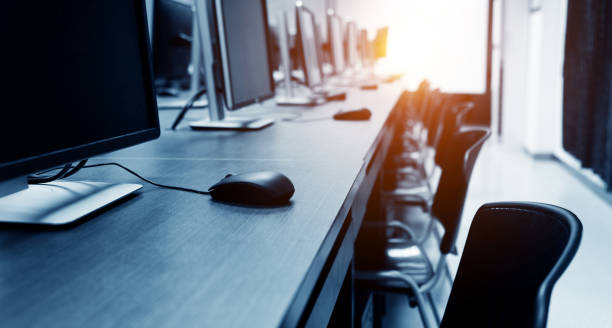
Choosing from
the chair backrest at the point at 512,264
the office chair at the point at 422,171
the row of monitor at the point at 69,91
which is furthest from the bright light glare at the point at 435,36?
the chair backrest at the point at 512,264

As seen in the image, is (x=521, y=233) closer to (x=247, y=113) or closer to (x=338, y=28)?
(x=247, y=113)

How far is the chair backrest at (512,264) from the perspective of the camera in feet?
1.71

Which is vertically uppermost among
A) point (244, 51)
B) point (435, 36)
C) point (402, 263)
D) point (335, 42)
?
point (435, 36)

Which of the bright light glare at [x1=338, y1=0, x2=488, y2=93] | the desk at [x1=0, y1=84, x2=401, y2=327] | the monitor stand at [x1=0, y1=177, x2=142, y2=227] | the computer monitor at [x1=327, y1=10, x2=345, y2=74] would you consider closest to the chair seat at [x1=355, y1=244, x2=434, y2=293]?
the desk at [x1=0, y1=84, x2=401, y2=327]

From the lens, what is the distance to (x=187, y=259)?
58cm

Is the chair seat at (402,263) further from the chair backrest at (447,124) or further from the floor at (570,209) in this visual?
the chair backrest at (447,124)

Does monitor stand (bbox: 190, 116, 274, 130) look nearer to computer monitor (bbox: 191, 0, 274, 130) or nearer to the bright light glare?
computer monitor (bbox: 191, 0, 274, 130)

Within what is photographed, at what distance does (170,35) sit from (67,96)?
1.85 meters

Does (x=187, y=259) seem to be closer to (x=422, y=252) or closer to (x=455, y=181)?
(x=455, y=181)

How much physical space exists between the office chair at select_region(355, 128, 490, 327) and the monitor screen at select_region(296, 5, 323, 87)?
100 centimetres

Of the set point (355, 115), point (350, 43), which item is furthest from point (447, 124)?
point (350, 43)

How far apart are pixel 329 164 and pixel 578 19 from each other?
3633mm

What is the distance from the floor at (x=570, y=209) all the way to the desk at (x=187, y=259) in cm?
37

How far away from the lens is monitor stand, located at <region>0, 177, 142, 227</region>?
703mm
